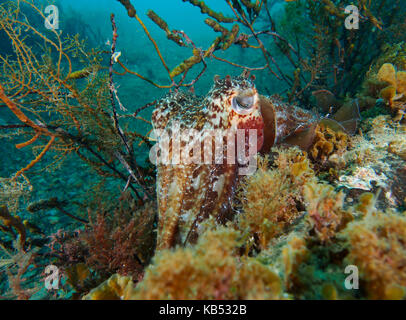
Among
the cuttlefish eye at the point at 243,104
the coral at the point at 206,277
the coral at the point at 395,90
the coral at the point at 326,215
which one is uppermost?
the coral at the point at 395,90

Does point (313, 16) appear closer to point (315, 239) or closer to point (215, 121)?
point (215, 121)

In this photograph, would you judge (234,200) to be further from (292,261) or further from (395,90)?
(395,90)

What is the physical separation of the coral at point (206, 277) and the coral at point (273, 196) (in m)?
0.73

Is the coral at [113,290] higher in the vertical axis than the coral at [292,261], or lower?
lower

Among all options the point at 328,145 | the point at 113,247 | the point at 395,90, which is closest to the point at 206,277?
the point at 113,247

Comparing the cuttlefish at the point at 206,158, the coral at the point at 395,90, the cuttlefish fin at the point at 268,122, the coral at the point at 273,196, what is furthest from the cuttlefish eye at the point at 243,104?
the coral at the point at 395,90

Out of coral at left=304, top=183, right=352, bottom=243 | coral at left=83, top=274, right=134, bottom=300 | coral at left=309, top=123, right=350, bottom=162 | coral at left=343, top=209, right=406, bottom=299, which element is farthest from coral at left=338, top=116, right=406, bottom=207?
coral at left=83, top=274, right=134, bottom=300

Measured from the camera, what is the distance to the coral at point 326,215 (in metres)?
1.63

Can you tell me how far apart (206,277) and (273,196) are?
49.8 inches

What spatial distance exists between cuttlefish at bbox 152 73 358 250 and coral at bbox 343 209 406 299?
136 cm

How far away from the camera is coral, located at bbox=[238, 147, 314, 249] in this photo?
2.18m

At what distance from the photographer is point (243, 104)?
2.48 meters

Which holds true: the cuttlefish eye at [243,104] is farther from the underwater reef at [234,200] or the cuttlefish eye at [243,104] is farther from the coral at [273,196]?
the coral at [273,196]

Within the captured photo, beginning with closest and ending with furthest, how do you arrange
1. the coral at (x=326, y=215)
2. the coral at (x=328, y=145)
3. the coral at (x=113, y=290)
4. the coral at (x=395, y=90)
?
1. the coral at (x=326, y=215)
2. the coral at (x=113, y=290)
3. the coral at (x=328, y=145)
4. the coral at (x=395, y=90)
